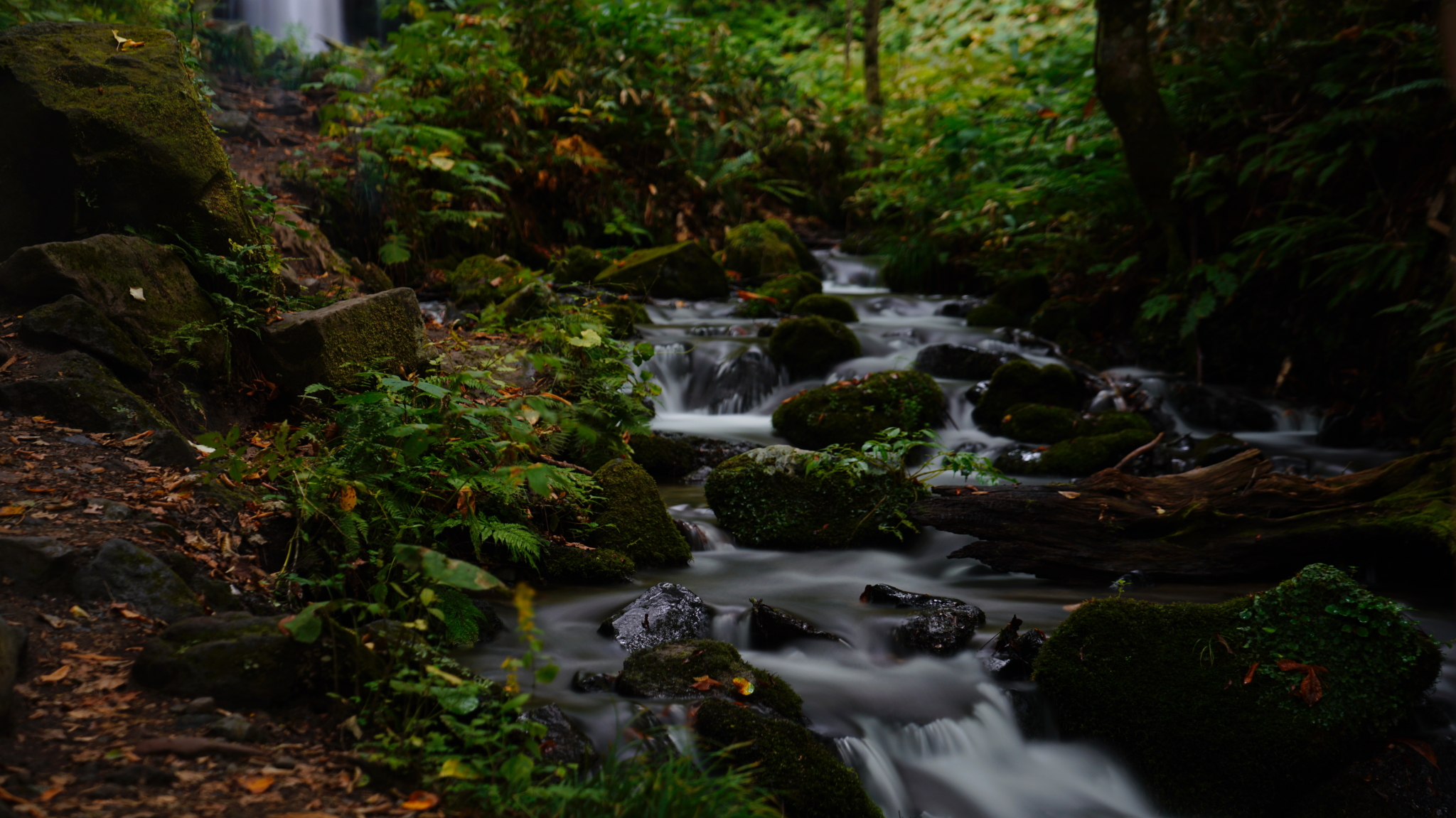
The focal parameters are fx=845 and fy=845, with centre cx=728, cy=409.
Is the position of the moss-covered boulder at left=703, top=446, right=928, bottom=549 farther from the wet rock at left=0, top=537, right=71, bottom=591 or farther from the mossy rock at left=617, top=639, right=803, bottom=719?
the wet rock at left=0, top=537, right=71, bottom=591

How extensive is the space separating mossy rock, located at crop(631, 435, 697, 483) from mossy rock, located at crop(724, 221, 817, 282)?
5915 mm

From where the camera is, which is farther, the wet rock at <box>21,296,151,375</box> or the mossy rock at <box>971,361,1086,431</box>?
the mossy rock at <box>971,361,1086,431</box>

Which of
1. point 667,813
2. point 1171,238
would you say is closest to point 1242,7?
point 1171,238

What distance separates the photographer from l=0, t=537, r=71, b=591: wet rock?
9.13 feet

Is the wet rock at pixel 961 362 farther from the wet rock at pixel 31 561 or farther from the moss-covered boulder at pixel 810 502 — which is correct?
the wet rock at pixel 31 561

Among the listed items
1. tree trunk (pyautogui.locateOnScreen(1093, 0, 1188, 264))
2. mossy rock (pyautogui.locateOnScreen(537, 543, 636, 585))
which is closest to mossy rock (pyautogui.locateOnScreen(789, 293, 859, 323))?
tree trunk (pyautogui.locateOnScreen(1093, 0, 1188, 264))

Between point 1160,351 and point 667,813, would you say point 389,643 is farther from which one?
point 1160,351

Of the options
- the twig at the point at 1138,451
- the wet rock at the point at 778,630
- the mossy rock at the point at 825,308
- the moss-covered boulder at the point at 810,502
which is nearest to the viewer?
the wet rock at the point at 778,630

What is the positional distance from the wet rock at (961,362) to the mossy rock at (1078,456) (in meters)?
2.13

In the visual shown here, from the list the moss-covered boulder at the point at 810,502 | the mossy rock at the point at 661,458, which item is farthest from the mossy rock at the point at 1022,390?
the mossy rock at the point at 661,458

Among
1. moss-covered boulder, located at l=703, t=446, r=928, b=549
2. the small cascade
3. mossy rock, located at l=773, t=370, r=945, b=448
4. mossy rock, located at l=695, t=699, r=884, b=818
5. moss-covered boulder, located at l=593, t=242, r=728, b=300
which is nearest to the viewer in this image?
mossy rock, located at l=695, t=699, r=884, b=818

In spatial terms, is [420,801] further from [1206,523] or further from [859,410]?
[859,410]

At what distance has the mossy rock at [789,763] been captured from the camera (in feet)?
9.60

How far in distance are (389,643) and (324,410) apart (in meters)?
2.26
